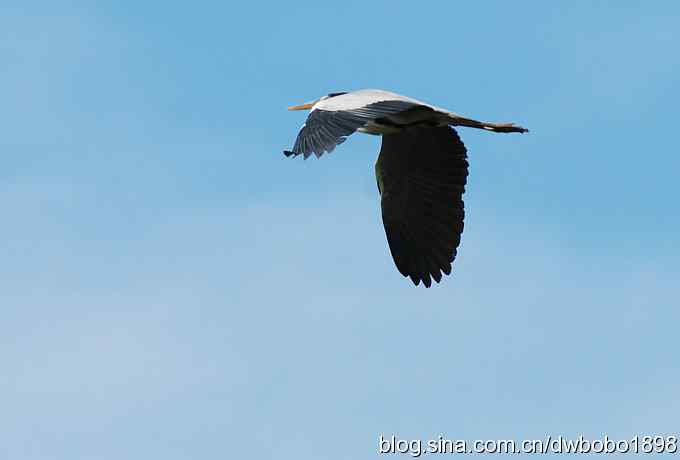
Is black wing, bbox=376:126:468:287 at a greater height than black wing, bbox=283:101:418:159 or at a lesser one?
lesser

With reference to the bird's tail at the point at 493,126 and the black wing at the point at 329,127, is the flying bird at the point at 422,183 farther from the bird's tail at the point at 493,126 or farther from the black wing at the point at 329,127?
the black wing at the point at 329,127

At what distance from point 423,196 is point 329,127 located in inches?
128

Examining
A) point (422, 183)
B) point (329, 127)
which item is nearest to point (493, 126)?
point (422, 183)

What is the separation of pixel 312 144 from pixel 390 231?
3.83 m

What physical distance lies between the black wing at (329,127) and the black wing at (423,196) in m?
1.80

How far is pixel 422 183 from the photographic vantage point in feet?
46.0

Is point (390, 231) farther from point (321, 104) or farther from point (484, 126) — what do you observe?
point (321, 104)

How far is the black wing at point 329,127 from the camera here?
34.8 ft

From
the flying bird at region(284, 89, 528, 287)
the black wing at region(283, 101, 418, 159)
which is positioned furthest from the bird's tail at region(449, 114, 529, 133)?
the black wing at region(283, 101, 418, 159)

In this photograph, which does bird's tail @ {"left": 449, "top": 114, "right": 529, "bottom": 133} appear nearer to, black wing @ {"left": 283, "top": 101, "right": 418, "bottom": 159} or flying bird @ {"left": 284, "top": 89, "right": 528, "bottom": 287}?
flying bird @ {"left": 284, "top": 89, "right": 528, "bottom": 287}

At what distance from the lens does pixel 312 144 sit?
1068 cm

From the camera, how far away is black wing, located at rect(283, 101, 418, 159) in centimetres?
1062

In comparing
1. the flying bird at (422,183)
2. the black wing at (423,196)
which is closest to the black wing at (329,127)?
the flying bird at (422,183)

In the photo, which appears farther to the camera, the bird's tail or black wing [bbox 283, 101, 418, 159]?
the bird's tail
